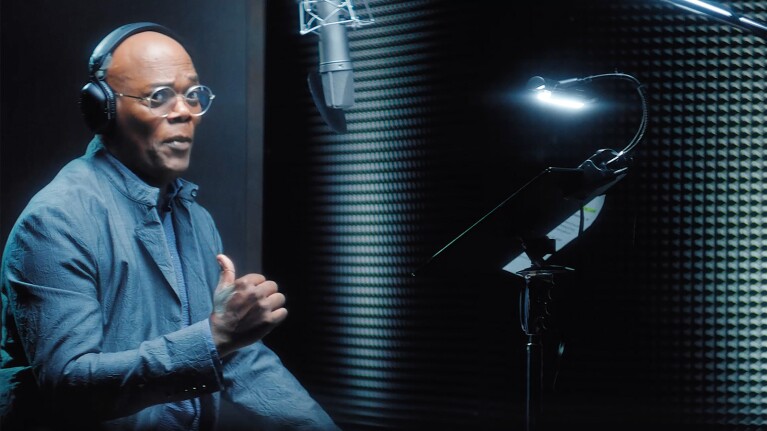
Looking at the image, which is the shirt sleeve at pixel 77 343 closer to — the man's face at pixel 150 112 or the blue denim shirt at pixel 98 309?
the blue denim shirt at pixel 98 309

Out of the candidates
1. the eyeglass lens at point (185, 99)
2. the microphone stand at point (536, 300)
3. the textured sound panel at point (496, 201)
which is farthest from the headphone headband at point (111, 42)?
the textured sound panel at point (496, 201)

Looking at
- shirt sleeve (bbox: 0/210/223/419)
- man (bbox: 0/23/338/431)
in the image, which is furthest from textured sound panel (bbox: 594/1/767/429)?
shirt sleeve (bbox: 0/210/223/419)

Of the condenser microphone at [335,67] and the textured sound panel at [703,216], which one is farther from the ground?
the condenser microphone at [335,67]

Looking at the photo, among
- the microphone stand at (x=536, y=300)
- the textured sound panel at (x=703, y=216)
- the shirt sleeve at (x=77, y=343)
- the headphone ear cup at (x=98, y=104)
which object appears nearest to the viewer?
the shirt sleeve at (x=77, y=343)

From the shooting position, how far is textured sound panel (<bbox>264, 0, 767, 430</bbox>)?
9.12ft

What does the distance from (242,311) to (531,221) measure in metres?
0.72

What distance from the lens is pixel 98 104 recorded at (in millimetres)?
1667

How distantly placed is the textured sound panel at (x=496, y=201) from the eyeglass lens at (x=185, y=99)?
4.88 feet

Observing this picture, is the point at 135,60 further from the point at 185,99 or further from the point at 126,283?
the point at 126,283

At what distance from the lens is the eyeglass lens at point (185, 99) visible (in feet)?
5.60

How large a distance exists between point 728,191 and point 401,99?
1.36 meters

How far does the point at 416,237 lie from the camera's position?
321cm

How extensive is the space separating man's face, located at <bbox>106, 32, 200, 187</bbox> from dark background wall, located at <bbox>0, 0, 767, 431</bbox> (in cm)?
71

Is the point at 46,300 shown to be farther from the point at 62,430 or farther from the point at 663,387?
the point at 663,387
